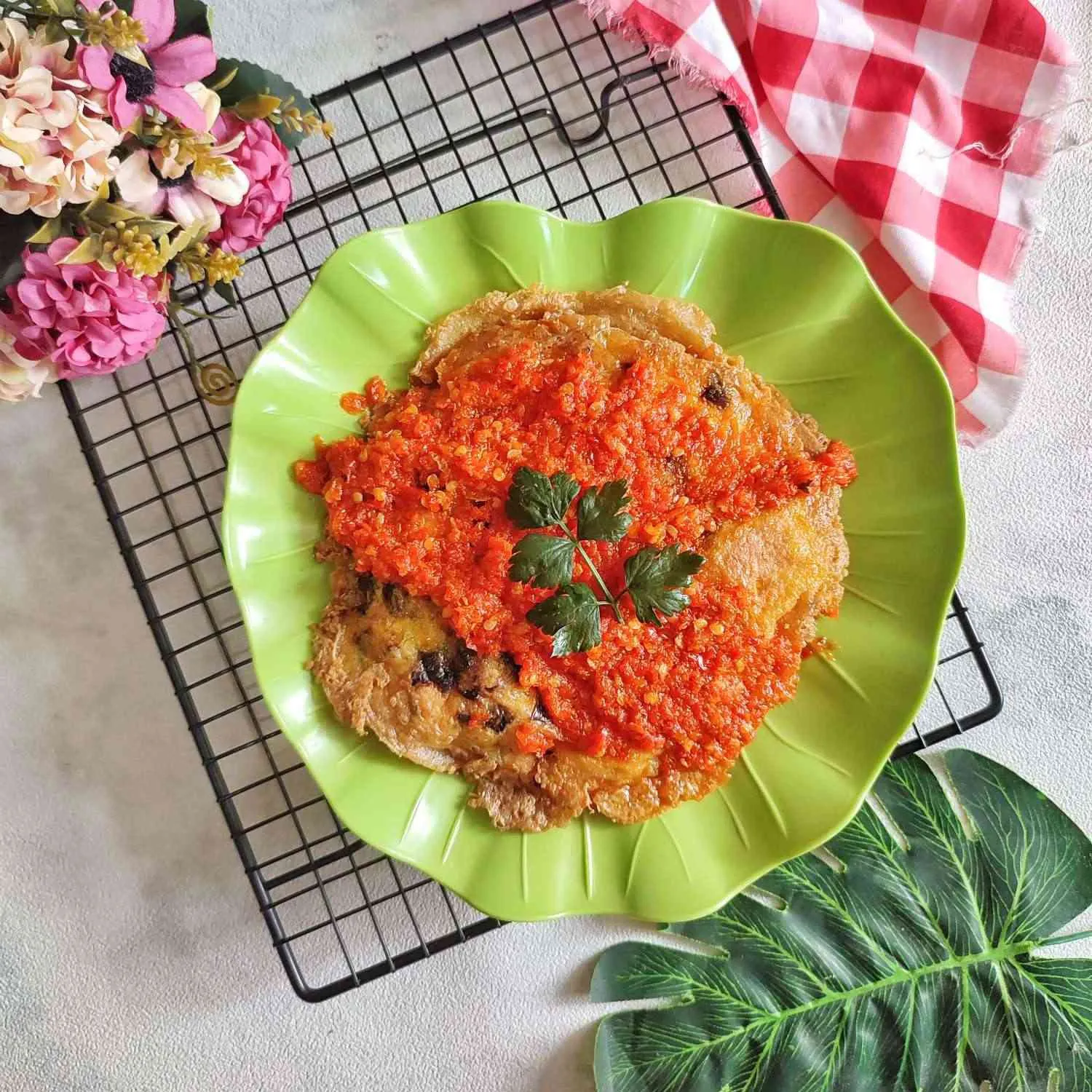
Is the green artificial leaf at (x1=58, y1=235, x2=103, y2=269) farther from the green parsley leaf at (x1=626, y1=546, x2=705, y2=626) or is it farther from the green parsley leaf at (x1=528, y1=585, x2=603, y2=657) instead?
the green parsley leaf at (x1=626, y1=546, x2=705, y2=626)

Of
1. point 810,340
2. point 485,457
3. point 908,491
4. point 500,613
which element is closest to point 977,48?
point 810,340

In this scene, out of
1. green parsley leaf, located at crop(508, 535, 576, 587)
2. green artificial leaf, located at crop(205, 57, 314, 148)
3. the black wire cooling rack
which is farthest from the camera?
the black wire cooling rack

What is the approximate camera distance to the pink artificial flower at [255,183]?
1.94 meters

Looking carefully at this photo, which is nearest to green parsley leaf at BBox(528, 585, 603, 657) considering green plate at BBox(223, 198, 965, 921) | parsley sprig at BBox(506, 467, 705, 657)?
parsley sprig at BBox(506, 467, 705, 657)

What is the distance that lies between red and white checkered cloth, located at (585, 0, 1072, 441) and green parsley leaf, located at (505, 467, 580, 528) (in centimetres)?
108

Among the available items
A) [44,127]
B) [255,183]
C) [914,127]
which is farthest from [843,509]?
[44,127]

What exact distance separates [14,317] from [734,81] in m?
1.68

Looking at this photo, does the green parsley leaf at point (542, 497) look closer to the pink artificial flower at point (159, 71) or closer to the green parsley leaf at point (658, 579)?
the green parsley leaf at point (658, 579)

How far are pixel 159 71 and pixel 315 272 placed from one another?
2.65 feet

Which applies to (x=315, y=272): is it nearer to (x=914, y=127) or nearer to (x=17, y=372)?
(x=17, y=372)

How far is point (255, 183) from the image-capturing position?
198 centimetres

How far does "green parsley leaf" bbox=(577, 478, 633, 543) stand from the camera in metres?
1.91

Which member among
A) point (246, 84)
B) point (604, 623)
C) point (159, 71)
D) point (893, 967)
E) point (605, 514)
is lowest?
point (893, 967)

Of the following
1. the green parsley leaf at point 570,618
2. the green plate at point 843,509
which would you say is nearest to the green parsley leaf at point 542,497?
the green parsley leaf at point 570,618
